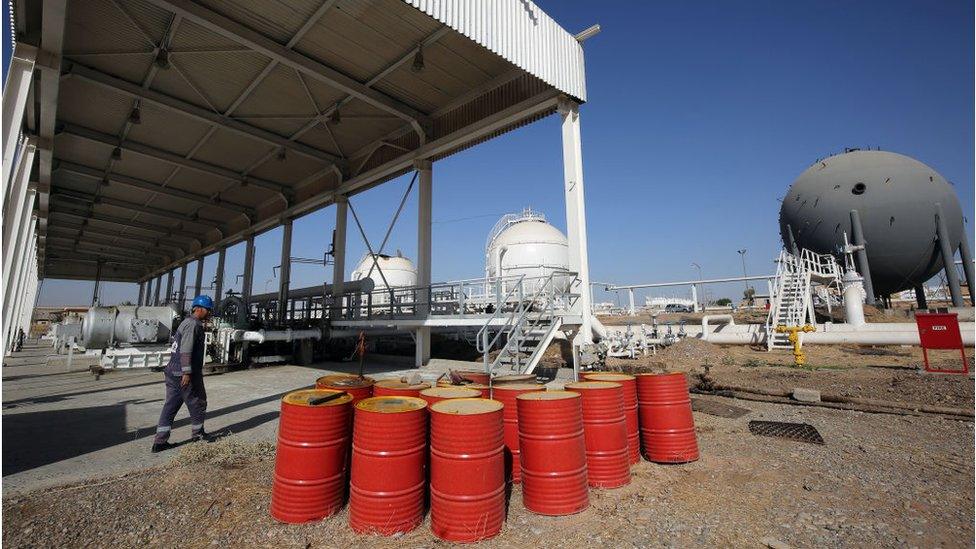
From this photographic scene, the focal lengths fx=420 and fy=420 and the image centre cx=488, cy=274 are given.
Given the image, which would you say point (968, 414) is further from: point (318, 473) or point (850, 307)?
point (850, 307)

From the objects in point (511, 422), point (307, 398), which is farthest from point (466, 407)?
point (307, 398)

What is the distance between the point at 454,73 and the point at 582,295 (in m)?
6.99

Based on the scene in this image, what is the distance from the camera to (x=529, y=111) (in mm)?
10922

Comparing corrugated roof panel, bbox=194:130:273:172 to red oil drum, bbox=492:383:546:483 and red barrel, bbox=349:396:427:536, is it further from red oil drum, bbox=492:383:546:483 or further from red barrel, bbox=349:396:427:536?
red barrel, bbox=349:396:427:536

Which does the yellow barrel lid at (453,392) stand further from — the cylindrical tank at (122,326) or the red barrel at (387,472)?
the cylindrical tank at (122,326)

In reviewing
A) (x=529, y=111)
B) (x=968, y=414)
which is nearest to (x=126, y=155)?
(x=529, y=111)

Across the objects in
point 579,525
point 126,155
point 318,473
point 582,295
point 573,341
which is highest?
point 126,155

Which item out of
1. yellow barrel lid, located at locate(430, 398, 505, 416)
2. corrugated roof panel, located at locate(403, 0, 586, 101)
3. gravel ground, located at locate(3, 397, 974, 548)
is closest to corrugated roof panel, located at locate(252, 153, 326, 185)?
corrugated roof panel, located at locate(403, 0, 586, 101)

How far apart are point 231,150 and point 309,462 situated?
1574 cm

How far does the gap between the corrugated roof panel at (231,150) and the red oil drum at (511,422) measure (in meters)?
14.4

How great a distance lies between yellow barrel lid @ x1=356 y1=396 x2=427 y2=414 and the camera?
3.54 metres

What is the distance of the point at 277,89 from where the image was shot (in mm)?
11984

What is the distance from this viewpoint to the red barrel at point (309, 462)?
355 cm

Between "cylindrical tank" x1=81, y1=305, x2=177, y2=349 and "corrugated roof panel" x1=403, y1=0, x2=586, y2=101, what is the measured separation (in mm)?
15452
